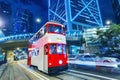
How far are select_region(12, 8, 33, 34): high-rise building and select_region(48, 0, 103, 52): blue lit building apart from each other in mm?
51333

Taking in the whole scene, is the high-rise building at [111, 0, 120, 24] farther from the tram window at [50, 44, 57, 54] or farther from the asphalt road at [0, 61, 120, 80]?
the tram window at [50, 44, 57, 54]

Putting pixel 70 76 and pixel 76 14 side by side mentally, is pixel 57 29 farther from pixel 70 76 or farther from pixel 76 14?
Result: pixel 76 14

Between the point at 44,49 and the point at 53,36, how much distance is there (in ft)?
5.03

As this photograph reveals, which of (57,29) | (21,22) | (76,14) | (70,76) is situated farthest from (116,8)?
(21,22)

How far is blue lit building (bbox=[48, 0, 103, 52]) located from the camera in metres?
113

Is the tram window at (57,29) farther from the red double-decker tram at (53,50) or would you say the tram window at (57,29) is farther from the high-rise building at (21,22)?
the high-rise building at (21,22)

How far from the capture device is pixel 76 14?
119 m

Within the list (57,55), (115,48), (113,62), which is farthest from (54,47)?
(115,48)

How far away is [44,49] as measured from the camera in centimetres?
1316

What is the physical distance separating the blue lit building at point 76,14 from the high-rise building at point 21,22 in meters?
51.3

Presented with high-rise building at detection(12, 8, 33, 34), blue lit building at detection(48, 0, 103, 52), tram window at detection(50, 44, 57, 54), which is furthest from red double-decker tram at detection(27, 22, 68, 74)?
high-rise building at detection(12, 8, 33, 34)

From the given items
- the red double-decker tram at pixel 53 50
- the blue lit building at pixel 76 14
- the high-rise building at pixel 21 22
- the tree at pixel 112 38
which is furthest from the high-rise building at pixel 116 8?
the high-rise building at pixel 21 22

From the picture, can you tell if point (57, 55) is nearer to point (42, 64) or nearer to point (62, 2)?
point (42, 64)

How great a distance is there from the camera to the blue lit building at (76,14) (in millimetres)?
113250
